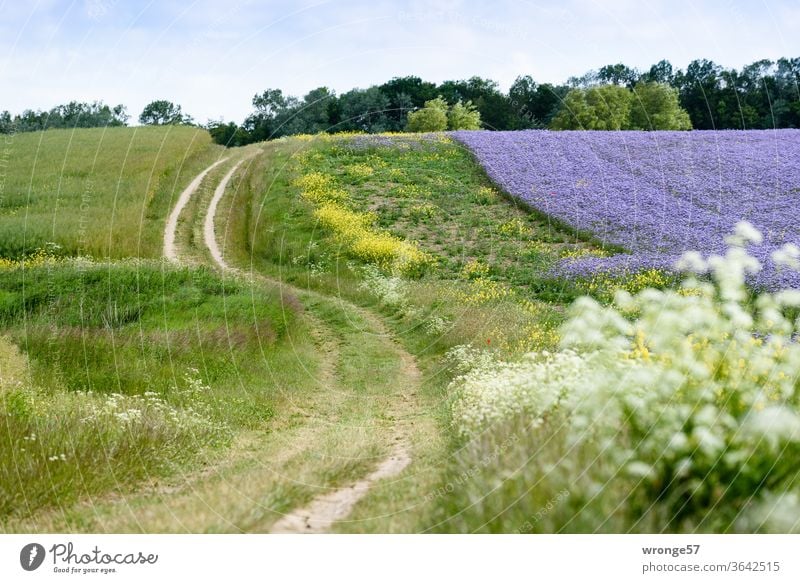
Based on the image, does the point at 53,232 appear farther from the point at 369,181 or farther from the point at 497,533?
the point at 497,533

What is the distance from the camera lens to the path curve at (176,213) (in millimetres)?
17375

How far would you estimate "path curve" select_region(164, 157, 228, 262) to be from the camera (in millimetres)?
17375

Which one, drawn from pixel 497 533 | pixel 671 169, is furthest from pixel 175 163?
pixel 497 533

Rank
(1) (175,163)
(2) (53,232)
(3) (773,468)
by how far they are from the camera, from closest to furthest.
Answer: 1. (3) (773,468)
2. (2) (53,232)
3. (1) (175,163)

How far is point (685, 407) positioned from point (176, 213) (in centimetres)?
1696

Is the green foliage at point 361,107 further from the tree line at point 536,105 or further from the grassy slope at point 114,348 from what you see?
the grassy slope at point 114,348

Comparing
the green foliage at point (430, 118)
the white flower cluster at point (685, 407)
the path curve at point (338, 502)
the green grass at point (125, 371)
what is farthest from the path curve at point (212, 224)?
the white flower cluster at point (685, 407)

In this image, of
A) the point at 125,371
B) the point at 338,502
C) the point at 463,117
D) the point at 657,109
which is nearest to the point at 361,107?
the point at 463,117

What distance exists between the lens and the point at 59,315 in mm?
12633

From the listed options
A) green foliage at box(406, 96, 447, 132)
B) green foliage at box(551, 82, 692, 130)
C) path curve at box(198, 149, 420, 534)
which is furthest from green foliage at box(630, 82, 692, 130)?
path curve at box(198, 149, 420, 534)

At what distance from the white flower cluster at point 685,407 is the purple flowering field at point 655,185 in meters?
3.67

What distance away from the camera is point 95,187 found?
18.6 m

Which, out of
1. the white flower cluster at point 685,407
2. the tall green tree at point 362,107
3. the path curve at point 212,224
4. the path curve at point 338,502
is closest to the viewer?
the white flower cluster at point 685,407
